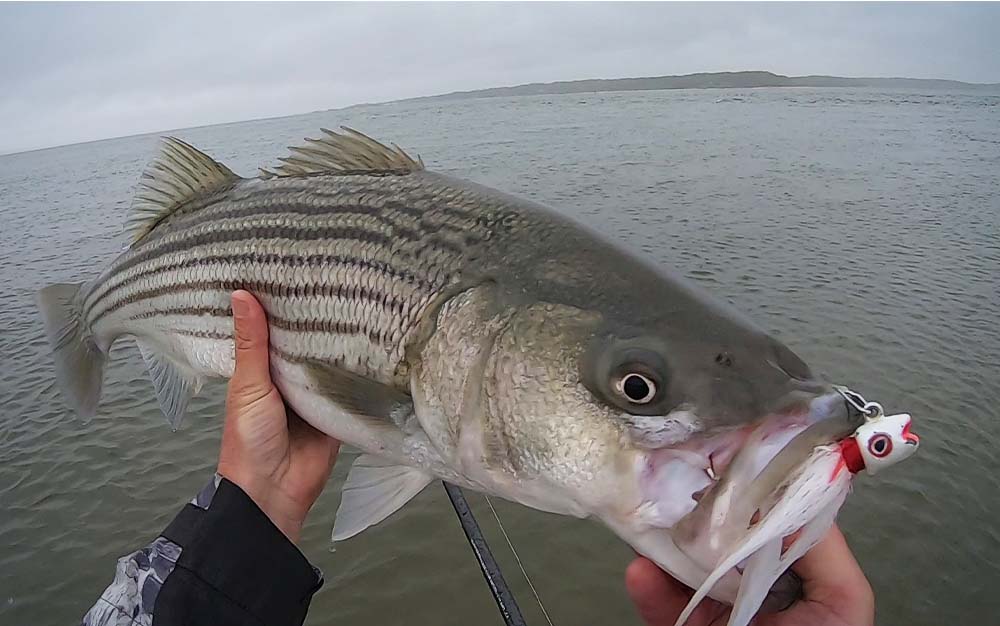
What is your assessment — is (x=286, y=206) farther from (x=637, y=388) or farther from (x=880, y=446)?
(x=880, y=446)

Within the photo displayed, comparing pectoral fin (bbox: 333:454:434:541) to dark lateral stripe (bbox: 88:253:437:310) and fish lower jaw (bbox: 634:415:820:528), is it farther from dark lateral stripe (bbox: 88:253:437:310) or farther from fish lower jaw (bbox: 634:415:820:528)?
fish lower jaw (bbox: 634:415:820:528)

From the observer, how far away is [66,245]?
18.3 m

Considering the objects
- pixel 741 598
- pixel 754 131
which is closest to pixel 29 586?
pixel 741 598

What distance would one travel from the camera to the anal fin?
3.28 meters

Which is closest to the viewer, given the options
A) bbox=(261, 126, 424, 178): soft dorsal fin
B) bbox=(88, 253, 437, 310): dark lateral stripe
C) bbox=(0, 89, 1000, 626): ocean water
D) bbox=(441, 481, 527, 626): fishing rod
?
bbox=(88, 253, 437, 310): dark lateral stripe

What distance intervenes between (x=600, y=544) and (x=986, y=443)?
4.77 m

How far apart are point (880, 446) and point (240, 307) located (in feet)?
7.40

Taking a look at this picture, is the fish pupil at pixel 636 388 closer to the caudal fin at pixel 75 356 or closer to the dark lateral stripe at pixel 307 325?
the dark lateral stripe at pixel 307 325

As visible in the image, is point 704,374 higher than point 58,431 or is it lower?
higher

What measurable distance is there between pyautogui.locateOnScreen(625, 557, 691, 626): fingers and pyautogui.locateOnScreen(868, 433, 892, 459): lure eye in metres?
1.07

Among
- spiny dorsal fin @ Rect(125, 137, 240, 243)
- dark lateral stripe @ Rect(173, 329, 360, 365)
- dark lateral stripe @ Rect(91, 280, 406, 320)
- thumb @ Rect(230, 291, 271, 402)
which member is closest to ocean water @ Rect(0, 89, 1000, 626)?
dark lateral stripe @ Rect(91, 280, 406, 320)

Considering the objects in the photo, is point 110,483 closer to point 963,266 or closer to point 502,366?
point 502,366

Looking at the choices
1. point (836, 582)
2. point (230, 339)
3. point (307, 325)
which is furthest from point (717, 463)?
point (230, 339)

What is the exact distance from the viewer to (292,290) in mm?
2531
